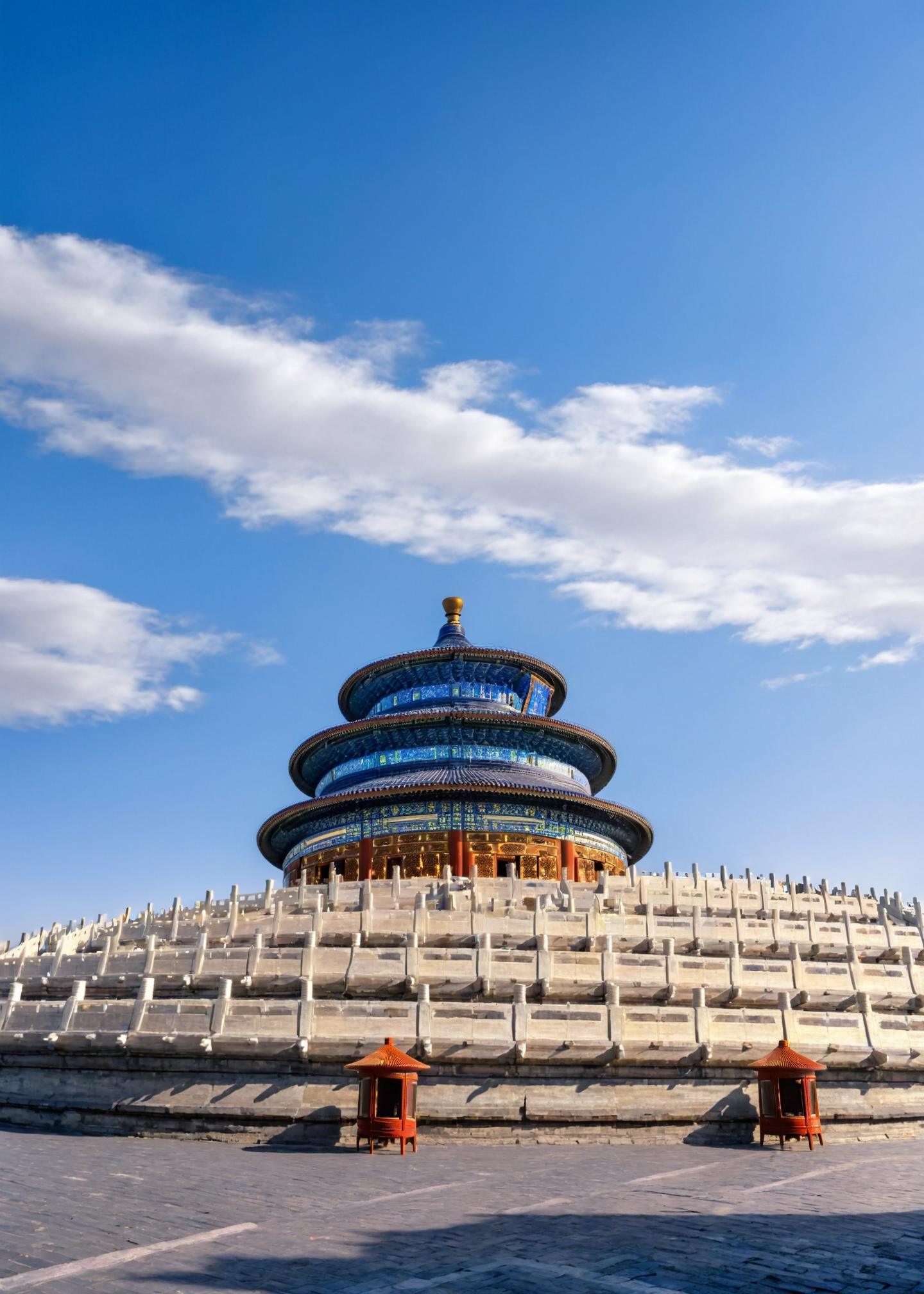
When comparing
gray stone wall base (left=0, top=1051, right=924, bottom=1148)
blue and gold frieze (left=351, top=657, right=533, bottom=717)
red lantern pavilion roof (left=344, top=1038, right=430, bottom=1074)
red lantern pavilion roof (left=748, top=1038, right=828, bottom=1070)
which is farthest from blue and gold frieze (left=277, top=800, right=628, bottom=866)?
red lantern pavilion roof (left=344, top=1038, right=430, bottom=1074)

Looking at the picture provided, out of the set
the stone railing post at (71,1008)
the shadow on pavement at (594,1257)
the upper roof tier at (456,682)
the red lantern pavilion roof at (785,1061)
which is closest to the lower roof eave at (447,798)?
the upper roof tier at (456,682)

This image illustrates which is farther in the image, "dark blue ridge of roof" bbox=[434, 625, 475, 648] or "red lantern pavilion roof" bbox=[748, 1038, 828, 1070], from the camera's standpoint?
"dark blue ridge of roof" bbox=[434, 625, 475, 648]

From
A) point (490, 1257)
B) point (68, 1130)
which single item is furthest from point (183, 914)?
point (490, 1257)

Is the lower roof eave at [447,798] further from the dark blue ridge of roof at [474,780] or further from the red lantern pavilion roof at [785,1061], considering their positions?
the red lantern pavilion roof at [785,1061]

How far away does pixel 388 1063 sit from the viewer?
16016 mm

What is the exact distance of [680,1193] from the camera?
41.1ft

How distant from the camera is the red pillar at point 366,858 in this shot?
45125mm

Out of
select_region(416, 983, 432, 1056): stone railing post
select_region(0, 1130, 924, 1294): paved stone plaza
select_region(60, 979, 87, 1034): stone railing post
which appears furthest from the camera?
select_region(60, 979, 87, 1034): stone railing post

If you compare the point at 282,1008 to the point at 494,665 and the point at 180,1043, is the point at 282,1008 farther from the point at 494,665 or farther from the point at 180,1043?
the point at 494,665

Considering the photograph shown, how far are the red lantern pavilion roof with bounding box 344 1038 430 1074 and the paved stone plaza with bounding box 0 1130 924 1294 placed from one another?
1283mm

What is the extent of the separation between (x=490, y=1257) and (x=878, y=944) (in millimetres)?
20756

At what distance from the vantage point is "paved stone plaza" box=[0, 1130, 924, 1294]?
8.55m

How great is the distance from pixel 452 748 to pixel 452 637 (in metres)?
10.6

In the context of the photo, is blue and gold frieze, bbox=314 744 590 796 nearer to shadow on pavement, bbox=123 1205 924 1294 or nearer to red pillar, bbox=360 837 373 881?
red pillar, bbox=360 837 373 881
